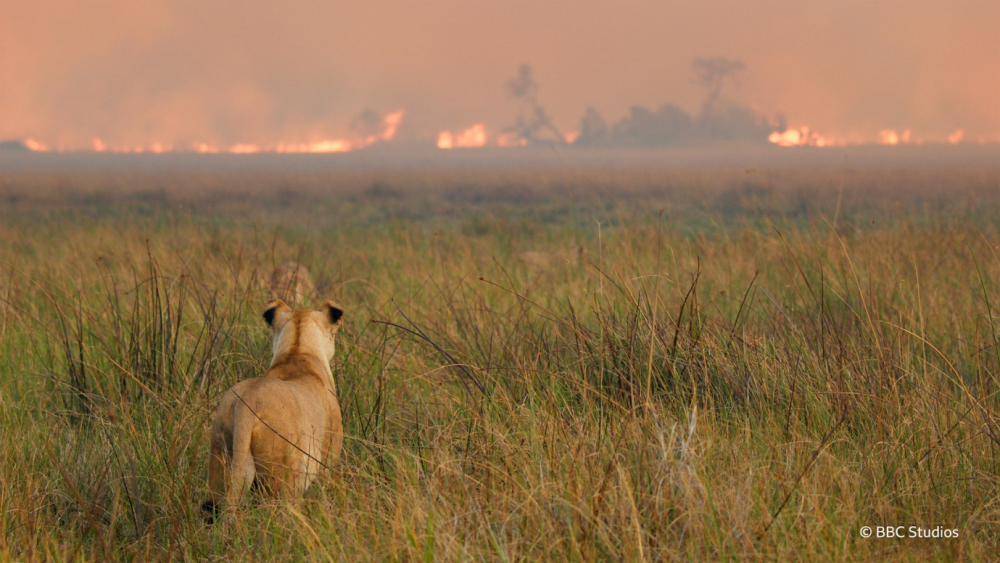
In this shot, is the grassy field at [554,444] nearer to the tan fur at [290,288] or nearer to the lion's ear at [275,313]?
the tan fur at [290,288]

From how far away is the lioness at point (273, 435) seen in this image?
2.41 m

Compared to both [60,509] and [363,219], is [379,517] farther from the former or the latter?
[363,219]

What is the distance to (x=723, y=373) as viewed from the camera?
3.51 meters

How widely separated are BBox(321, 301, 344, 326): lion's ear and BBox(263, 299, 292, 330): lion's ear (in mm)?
162

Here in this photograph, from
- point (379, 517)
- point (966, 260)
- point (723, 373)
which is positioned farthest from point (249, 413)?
point (966, 260)

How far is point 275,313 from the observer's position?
318cm

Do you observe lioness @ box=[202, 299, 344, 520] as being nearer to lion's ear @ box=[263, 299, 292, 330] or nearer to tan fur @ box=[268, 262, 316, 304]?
lion's ear @ box=[263, 299, 292, 330]

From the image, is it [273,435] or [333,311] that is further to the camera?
[333,311]

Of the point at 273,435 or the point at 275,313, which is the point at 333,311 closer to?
the point at 275,313

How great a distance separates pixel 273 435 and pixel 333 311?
2.48 ft

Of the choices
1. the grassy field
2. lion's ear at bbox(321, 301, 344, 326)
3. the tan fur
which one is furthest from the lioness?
the tan fur

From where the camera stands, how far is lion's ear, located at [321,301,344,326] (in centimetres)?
307

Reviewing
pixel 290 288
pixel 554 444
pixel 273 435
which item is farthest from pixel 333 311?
pixel 290 288

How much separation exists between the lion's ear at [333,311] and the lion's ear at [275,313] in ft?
0.53
